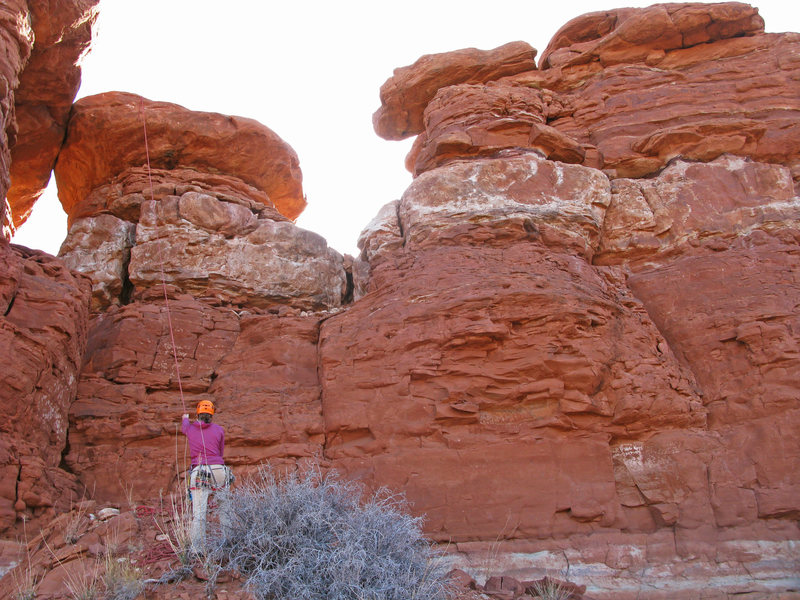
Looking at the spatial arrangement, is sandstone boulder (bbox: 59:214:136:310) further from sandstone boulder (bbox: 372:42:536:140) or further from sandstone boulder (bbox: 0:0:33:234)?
sandstone boulder (bbox: 372:42:536:140)

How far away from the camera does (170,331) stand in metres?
9.80

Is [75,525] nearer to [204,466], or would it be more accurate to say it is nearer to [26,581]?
[26,581]

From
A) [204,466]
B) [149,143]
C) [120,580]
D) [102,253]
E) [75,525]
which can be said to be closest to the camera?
[120,580]

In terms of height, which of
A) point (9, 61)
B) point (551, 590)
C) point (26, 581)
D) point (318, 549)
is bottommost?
point (551, 590)

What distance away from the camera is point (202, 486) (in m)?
6.56

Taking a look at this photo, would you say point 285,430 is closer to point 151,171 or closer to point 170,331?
point 170,331

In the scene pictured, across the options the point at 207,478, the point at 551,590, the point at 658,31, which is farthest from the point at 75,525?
the point at 658,31

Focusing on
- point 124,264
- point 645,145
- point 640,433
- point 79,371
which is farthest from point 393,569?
point 645,145

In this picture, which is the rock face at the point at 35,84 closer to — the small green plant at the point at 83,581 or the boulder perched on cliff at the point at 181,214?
the boulder perched on cliff at the point at 181,214

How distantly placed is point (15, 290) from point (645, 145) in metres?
10.2

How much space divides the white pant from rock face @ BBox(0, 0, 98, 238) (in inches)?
194

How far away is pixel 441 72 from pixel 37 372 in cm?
1014

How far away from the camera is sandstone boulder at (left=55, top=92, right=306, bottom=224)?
12586 mm

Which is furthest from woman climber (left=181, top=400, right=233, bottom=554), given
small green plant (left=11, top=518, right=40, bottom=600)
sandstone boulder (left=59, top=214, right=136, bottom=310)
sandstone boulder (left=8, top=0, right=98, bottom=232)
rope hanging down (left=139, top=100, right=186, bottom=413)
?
sandstone boulder (left=8, top=0, right=98, bottom=232)
